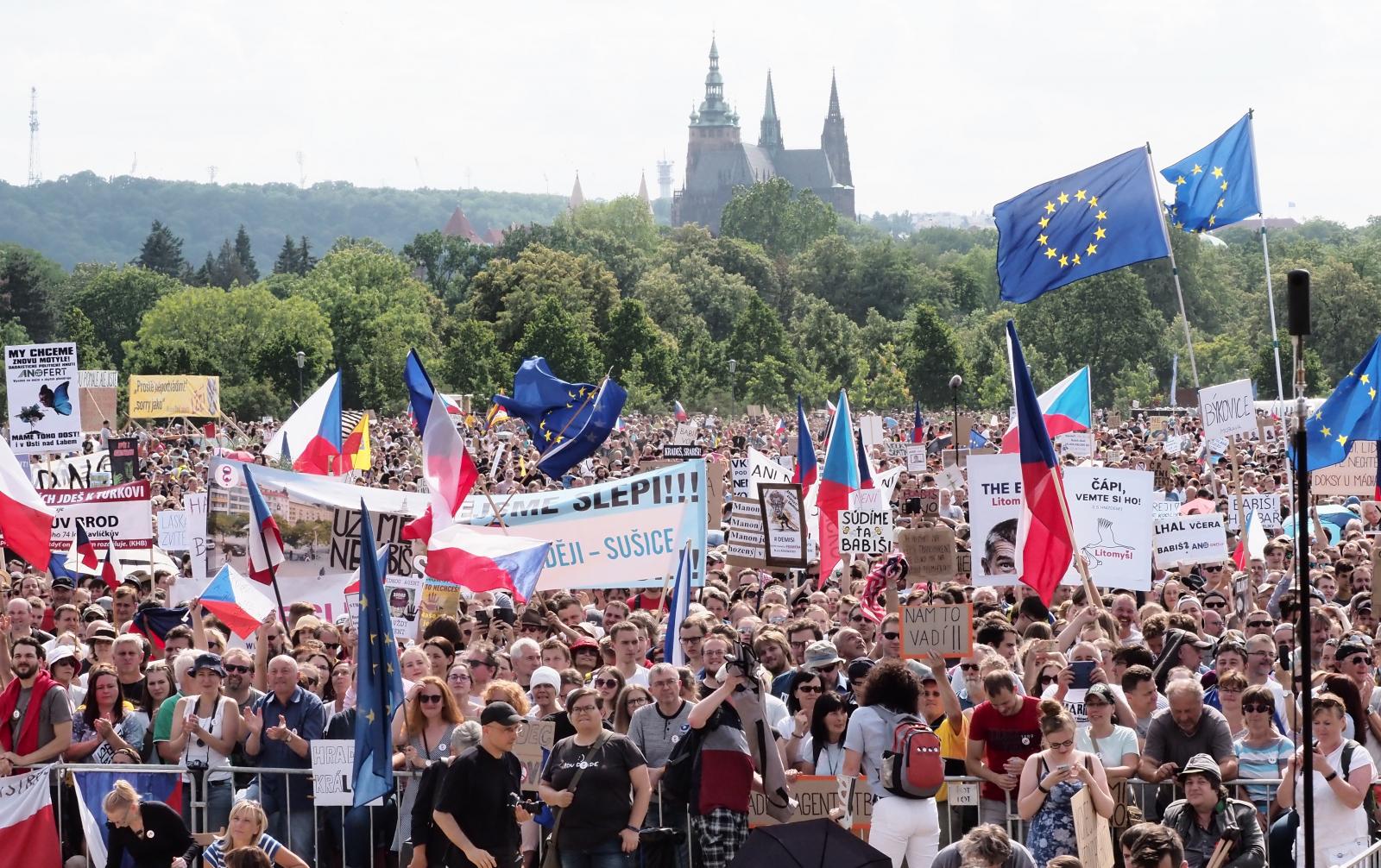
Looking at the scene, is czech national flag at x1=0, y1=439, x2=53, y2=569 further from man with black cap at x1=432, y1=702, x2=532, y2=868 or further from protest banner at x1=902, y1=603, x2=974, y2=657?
protest banner at x1=902, y1=603, x2=974, y2=657

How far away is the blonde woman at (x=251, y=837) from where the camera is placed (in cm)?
890

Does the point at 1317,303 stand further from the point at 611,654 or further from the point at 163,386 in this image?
the point at 611,654

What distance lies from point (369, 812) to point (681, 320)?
322ft

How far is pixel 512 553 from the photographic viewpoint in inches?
574

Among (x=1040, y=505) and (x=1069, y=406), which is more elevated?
(x=1069, y=406)

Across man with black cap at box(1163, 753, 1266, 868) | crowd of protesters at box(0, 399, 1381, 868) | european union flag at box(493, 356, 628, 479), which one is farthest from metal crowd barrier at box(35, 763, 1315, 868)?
european union flag at box(493, 356, 628, 479)

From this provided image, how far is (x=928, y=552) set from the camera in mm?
14164

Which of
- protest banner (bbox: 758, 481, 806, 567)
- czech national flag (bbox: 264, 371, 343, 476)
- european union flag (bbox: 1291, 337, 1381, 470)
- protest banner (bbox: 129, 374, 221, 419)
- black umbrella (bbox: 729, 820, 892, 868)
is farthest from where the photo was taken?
protest banner (bbox: 129, 374, 221, 419)

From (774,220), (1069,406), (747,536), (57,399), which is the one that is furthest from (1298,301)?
(774,220)

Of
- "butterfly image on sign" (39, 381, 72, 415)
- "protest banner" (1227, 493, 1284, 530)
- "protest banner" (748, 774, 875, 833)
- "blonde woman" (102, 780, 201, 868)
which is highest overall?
"butterfly image on sign" (39, 381, 72, 415)

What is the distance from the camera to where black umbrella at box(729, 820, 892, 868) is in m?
7.20

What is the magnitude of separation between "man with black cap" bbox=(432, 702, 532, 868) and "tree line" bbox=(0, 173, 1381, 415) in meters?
59.1

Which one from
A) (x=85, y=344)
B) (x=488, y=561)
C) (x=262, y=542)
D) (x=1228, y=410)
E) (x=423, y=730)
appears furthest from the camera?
(x=85, y=344)

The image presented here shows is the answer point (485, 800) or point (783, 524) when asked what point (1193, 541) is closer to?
point (783, 524)
